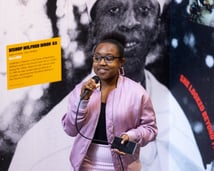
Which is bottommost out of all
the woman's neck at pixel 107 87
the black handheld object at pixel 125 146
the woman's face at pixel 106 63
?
the black handheld object at pixel 125 146

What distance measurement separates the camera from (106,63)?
6.66ft

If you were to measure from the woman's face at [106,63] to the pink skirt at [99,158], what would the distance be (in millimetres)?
291

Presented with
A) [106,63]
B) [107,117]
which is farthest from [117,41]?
[107,117]

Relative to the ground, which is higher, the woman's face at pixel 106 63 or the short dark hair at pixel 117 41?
the short dark hair at pixel 117 41

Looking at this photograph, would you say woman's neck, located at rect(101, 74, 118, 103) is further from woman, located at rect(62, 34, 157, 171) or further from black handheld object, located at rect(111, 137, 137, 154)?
black handheld object, located at rect(111, 137, 137, 154)

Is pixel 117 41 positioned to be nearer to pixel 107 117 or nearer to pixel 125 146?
pixel 107 117

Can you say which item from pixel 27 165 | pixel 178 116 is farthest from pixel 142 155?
pixel 27 165

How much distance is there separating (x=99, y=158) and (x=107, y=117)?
0.57 feet

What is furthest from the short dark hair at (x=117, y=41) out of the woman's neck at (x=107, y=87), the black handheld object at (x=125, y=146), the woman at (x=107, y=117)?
the black handheld object at (x=125, y=146)

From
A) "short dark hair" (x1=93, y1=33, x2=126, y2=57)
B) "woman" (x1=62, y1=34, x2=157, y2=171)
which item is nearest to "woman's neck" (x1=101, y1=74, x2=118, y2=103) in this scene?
"woman" (x1=62, y1=34, x2=157, y2=171)

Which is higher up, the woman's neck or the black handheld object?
the woman's neck

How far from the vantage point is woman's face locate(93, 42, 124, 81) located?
2033 mm

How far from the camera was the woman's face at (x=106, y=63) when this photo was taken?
2.03 meters

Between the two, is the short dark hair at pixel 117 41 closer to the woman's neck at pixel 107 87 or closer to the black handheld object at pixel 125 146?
the woman's neck at pixel 107 87
